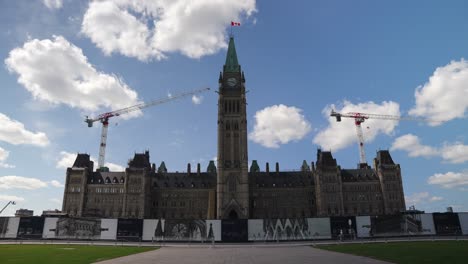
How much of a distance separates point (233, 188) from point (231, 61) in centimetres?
4759

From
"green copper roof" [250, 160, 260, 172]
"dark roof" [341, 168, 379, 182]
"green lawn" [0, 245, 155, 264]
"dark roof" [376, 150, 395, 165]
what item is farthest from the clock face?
"green lawn" [0, 245, 155, 264]

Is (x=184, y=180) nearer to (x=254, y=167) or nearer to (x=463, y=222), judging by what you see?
(x=254, y=167)

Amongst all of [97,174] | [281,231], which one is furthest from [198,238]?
[97,174]

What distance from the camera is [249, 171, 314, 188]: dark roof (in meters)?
124

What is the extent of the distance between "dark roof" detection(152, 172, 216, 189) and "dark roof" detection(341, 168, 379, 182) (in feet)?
150

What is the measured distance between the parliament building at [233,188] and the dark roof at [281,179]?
0.35 meters

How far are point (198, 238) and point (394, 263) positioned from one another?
4665cm

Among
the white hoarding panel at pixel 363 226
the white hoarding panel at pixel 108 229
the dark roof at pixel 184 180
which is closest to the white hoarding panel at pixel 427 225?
the white hoarding panel at pixel 363 226

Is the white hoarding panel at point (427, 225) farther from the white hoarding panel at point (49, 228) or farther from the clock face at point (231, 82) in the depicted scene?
the clock face at point (231, 82)

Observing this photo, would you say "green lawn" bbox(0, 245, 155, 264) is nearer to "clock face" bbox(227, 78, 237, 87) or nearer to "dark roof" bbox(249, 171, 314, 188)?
"clock face" bbox(227, 78, 237, 87)

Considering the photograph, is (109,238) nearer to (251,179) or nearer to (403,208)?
(251,179)

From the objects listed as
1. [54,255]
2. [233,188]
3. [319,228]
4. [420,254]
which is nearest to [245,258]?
[420,254]

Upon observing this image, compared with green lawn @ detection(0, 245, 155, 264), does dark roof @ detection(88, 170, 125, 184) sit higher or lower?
higher

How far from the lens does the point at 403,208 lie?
4387 inches
